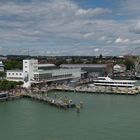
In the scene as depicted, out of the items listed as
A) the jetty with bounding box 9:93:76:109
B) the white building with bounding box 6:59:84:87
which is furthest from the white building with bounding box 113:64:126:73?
the jetty with bounding box 9:93:76:109

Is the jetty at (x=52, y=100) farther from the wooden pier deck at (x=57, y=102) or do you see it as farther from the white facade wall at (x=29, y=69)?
the white facade wall at (x=29, y=69)

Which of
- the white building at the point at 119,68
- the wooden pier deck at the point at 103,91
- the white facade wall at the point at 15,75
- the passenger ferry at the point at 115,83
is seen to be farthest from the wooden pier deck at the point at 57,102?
the white building at the point at 119,68

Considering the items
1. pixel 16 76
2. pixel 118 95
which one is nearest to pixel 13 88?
pixel 16 76

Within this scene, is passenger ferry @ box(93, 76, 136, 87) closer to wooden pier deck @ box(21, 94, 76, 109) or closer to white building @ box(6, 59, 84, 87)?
white building @ box(6, 59, 84, 87)

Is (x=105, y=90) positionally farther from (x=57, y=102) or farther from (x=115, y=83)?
(x=57, y=102)

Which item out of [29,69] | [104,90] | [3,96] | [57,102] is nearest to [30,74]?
[29,69]

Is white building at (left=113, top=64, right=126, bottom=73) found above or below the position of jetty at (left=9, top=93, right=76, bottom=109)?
above

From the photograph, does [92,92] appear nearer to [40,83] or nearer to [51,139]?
[40,83]

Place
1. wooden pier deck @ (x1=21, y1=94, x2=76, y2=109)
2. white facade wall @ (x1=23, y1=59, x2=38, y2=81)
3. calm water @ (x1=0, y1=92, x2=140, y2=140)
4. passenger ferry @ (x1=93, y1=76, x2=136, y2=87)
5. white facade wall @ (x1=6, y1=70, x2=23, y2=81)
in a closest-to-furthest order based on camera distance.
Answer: calm water @ (x1=0, y1=92, x2=140, y2=140)
wooden pier deck @ (x1=21, y1=94, x2=76, y2=109)
passenger ferry @ (x1=93, y1=76, x2=136, y2=87)
white facade wall @ (x1=23, y1=59, x2=38, y2=81)
white facade wall @ (x1=6, y1=70, x2=23, y2=81)
